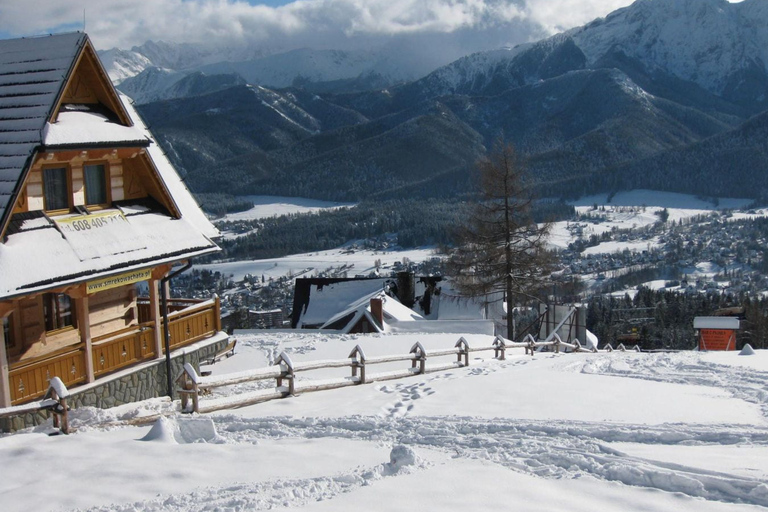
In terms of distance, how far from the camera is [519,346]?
24188 mm

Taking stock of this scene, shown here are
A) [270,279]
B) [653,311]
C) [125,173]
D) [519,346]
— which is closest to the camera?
[125,173]

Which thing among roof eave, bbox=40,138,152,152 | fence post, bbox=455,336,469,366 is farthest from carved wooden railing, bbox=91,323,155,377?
fence post, bbox=455,336,469,366

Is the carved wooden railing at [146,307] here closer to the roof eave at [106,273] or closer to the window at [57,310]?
the roof eave at [106,273]

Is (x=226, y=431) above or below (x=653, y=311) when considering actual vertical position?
above

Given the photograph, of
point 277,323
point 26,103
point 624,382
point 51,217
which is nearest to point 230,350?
point 51,217

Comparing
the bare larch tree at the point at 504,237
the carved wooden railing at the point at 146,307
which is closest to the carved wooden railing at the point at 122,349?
the carved wooden railing at the point at 146,307

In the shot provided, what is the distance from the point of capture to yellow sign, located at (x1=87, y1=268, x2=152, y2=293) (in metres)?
15.7

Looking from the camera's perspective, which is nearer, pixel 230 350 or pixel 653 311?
pixel 230 350

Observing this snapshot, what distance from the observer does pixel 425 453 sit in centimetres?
1062

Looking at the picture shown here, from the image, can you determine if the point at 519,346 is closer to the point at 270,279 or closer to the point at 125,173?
the point at 125,173

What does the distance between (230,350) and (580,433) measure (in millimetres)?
13399

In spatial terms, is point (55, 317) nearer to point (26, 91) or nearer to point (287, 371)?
point (26, 91)

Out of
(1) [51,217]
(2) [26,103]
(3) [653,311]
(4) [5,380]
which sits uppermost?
(2) [26,103]

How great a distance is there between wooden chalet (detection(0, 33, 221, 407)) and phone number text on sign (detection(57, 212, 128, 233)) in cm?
3
